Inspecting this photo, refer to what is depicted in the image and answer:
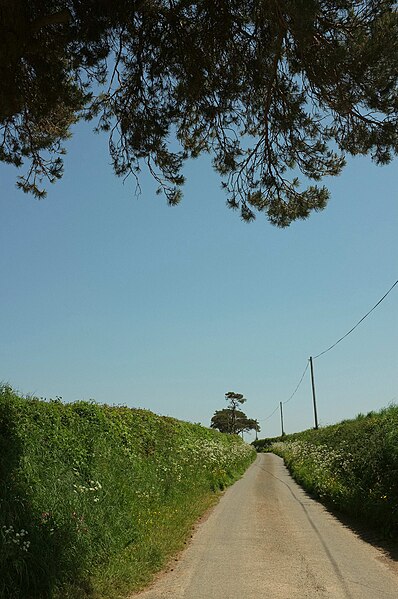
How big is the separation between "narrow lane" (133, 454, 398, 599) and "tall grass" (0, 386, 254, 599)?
0.55m

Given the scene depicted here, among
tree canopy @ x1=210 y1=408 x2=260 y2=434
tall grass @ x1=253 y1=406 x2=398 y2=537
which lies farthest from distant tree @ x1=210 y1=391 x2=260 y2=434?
tall grass @ x1=253 y1=406 x2=398 y2=537

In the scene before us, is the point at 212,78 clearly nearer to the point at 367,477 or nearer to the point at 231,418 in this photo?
the point at 367,477

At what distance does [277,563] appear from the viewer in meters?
8.34

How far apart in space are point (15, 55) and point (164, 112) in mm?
2771

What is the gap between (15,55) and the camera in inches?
304

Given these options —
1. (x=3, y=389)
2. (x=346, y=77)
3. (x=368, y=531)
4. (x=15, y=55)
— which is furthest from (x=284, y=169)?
(x=368, y=531)

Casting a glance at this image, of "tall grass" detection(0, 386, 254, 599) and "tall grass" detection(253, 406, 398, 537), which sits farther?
"tall grass" detection(253, 406, 398, 537)

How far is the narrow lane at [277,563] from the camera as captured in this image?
6.86 m

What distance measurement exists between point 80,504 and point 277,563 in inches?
124

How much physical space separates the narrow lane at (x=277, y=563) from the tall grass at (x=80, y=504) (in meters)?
0.55

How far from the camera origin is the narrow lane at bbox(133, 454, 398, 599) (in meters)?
6.86

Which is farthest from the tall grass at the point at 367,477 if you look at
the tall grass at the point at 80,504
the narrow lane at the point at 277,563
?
the tall grass at the point at 80,504

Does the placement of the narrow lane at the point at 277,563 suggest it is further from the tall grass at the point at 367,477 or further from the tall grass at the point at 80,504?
the tall grass at the point at 367,477

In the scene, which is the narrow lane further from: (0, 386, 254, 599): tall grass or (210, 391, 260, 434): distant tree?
(210, 391, 260, 434): distant tree
